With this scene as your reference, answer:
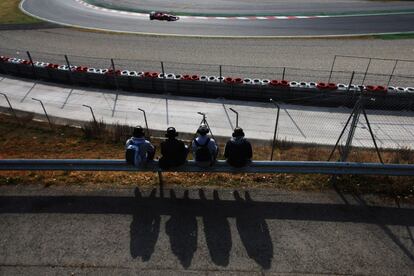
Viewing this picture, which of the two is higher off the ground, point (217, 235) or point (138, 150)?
point (138, 150)

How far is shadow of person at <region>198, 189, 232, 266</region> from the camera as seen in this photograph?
20.9ft

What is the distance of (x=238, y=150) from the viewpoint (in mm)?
7555

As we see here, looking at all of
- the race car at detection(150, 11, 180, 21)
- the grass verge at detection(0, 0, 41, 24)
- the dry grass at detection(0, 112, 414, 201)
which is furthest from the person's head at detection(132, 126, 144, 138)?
the grass verge at detection(0, 0, 41, 24)

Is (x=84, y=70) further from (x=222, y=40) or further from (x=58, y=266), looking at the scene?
(x=58, y=266)

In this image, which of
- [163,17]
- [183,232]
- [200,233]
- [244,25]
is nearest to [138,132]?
[183,232]

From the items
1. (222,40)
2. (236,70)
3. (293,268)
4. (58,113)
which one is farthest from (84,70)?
(293,268)

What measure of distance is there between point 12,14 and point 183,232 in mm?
34552

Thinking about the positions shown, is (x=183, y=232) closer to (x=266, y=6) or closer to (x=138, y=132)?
(x=138, y=132)

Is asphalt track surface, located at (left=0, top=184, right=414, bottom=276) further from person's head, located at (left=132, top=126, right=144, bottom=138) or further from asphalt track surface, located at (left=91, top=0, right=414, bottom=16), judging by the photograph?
Answer: asphalt track surface, located at (left=91, top=0, right=414, bottom=16)

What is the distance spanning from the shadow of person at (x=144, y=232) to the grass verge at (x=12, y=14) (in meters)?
29.4

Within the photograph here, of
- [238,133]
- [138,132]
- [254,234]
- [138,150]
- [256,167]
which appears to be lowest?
[254,234]

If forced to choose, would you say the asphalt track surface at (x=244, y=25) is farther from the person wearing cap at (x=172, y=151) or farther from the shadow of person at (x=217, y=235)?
the shadow of person at (x=217, y=235)

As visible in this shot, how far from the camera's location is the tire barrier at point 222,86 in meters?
14.5

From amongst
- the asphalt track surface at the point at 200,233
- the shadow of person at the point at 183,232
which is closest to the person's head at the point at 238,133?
the asphalt track surface at the point at 200,233
